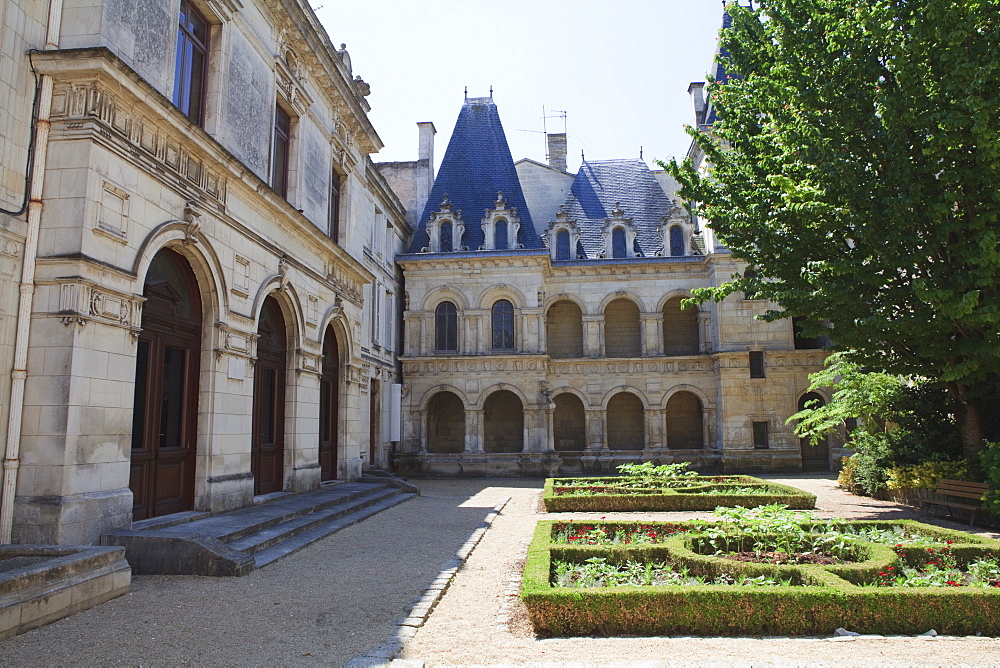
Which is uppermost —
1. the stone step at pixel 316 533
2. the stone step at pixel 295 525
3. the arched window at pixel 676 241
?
the arched window at pixel 676 241

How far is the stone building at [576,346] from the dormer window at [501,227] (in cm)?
5

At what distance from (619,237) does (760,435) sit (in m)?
8.76

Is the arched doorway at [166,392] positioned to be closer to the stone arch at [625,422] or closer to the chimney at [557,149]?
the stone arch at [625,422]

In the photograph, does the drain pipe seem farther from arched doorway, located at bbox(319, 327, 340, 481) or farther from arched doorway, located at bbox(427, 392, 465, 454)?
arched doorway, located at bbox(427, 392, 465, 454)

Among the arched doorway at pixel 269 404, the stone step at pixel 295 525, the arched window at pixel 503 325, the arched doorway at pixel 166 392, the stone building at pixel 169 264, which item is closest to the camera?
the stone building at pixel 169 264

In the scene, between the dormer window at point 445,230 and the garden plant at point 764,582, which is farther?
the dormer window at point 445,230

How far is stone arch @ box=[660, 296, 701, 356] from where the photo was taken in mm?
26453

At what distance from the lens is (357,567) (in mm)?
8195

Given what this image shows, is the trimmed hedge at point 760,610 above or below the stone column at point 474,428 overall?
below

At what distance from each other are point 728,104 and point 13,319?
12.4 meters

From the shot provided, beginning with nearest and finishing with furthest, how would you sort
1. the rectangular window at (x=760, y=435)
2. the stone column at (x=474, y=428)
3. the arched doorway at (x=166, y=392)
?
the arched doorway at (x=166, y=392) → the rectangular window at (x=760, y=435) → the stone column at (x=474, y=428)

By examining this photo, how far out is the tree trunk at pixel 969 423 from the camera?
12.0 metres

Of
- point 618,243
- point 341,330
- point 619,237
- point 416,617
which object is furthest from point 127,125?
point 619,237

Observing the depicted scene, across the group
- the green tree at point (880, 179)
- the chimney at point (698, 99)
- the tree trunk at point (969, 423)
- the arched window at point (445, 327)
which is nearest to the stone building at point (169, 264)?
A: the green tree at point (880, 179)
